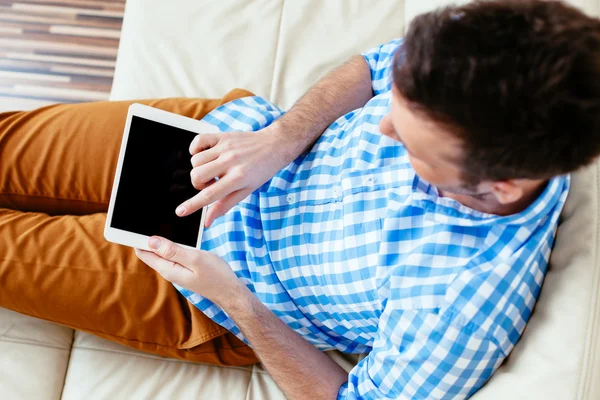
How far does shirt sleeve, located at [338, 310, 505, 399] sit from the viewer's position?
2.54 ft

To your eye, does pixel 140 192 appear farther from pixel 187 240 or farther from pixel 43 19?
pixel 43 19

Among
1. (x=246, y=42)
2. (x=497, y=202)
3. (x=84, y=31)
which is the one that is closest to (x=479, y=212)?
(x=497, y=202)

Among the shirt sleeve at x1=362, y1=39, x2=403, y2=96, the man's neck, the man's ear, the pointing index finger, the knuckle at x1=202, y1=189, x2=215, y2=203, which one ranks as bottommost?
the knuckle at x1=202, y1=189, x2=215, y2=203

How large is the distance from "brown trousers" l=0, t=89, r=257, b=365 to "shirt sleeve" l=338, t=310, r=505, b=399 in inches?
13.2

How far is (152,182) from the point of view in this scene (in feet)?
3.11

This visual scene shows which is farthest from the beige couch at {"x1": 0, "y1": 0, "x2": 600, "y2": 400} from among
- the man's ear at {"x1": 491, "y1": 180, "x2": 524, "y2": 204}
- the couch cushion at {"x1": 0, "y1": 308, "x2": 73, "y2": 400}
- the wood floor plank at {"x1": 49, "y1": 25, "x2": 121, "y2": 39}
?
the wood floor plank at {"x1": 49, "y1": 25, "x2": 121, "y2": 39}

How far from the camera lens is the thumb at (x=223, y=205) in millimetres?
959

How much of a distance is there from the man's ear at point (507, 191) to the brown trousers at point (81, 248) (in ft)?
1.90

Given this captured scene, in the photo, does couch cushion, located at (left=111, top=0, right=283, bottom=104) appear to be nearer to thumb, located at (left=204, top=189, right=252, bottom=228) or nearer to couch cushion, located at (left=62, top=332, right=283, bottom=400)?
thumb, located at (left=204, top=189, right=252, bottom=228)

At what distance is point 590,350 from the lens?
0.71m

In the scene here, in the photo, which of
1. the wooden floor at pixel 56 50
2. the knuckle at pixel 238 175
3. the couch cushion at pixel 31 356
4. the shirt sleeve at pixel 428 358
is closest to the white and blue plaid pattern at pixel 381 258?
the shirt sleeve at pixel 428 358

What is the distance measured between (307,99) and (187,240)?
1.19ft

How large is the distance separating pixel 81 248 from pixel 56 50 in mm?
891

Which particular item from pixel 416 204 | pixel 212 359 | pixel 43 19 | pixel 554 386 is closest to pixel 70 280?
pixel 212 359
